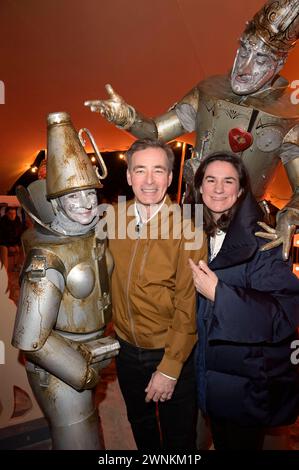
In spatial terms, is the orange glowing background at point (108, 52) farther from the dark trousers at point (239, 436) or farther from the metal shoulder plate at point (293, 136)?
the dark trousers at point (239, 436)

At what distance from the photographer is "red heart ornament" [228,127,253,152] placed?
1.78 meters

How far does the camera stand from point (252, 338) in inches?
→ 52.3

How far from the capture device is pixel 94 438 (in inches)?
57.5

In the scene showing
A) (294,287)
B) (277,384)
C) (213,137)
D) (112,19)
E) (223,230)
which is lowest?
(277,384)

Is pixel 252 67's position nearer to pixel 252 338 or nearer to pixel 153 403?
pixel 252 338

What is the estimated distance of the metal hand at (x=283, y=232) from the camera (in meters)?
1.45

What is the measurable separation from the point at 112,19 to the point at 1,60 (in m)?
1.40

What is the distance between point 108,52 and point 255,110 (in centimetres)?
291

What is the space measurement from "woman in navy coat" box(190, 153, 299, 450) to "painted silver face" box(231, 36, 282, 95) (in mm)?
515

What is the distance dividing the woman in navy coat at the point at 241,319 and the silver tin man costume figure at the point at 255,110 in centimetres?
26

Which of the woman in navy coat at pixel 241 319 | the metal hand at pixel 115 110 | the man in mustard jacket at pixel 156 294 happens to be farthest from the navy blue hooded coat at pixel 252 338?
the metal hand at pixel 115 110

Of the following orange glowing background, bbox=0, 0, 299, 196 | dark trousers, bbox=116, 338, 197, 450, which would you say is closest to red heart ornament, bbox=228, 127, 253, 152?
dark trousers, bbox=116, 338, 197, 450
